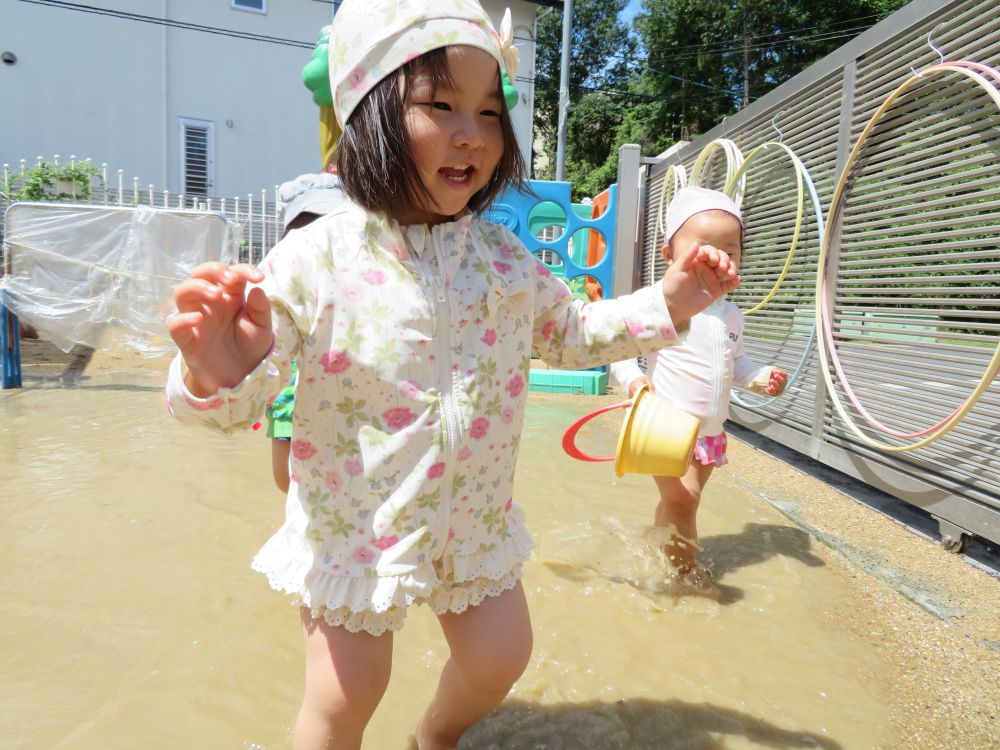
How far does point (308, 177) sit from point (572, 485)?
6.58 feet

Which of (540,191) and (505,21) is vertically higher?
(540,191)

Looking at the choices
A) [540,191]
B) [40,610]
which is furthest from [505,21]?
[540,191]

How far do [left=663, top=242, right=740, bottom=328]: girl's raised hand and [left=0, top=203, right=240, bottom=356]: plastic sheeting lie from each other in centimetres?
557

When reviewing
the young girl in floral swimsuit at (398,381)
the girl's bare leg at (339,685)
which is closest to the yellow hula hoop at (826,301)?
the young girl in floral swimsuit at (398,381)

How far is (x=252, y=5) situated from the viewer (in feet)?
44.2

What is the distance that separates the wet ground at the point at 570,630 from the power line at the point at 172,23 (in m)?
11.7

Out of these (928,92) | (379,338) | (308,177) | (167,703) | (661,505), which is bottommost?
(167,703)

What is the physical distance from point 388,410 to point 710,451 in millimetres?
1673

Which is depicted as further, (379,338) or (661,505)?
(661,505)

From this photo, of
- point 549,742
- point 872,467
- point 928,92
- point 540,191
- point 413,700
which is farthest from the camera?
point 540,191

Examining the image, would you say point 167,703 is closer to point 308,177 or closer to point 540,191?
point 308,177

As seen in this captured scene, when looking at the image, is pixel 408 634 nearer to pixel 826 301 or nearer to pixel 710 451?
pixel 710 451

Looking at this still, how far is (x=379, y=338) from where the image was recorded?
1.29m

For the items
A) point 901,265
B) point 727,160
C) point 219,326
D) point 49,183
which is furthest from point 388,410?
point 49,183
